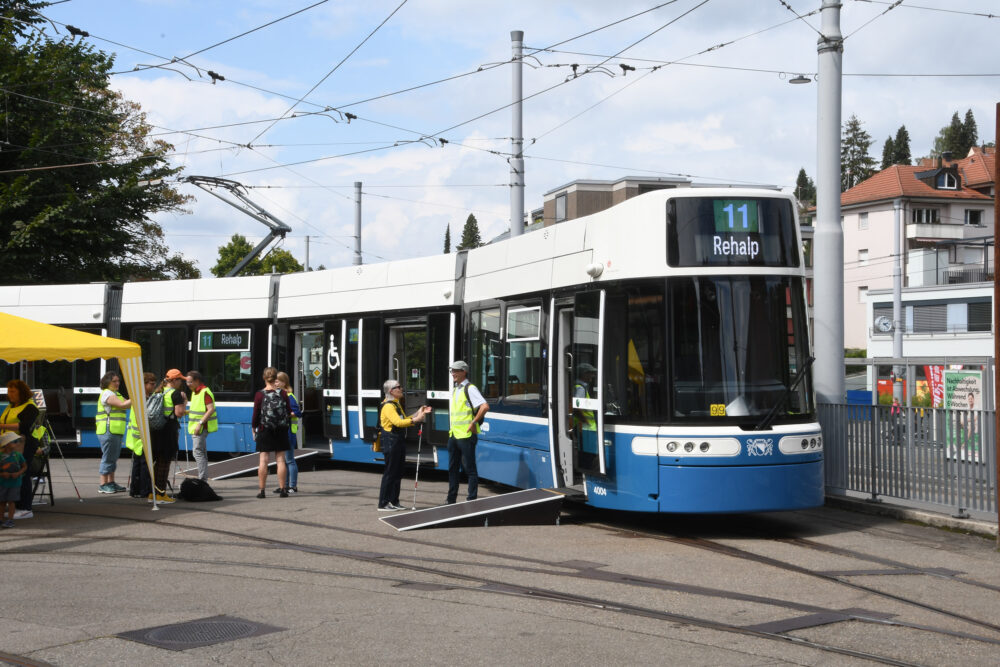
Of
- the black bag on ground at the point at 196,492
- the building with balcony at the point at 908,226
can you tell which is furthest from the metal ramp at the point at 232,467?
the building with balcony at the point at 908,226

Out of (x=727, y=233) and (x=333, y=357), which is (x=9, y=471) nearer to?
(x=333, y=357)

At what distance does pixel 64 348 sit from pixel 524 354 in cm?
523

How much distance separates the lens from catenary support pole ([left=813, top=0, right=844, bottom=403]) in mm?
14117

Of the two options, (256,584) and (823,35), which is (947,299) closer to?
(823,35)

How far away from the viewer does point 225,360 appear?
20734 mm

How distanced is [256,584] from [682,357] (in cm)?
451

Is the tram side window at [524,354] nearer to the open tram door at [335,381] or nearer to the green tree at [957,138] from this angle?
the open tram door at [335,381]

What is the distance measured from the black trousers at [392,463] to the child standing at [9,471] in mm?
3991

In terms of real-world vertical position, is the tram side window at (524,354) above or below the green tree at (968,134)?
below

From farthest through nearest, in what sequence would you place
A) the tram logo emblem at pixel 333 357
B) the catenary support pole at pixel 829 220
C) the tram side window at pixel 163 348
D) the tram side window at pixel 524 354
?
the tram side window at pixel 163 348, the tram logo emblem at pixel 333 357, the catenary support pole at pixel 829 220, the tram side window at pixel 524 354

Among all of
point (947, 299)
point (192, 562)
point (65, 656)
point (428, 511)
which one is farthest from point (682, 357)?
point (947, 299)

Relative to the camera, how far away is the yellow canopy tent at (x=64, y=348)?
12555mm

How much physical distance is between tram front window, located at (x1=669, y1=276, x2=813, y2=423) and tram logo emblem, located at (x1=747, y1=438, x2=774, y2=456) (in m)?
0.21

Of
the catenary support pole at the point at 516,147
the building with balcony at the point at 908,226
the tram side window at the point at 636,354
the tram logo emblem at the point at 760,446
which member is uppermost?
the building with balcony at the point at 908,226
